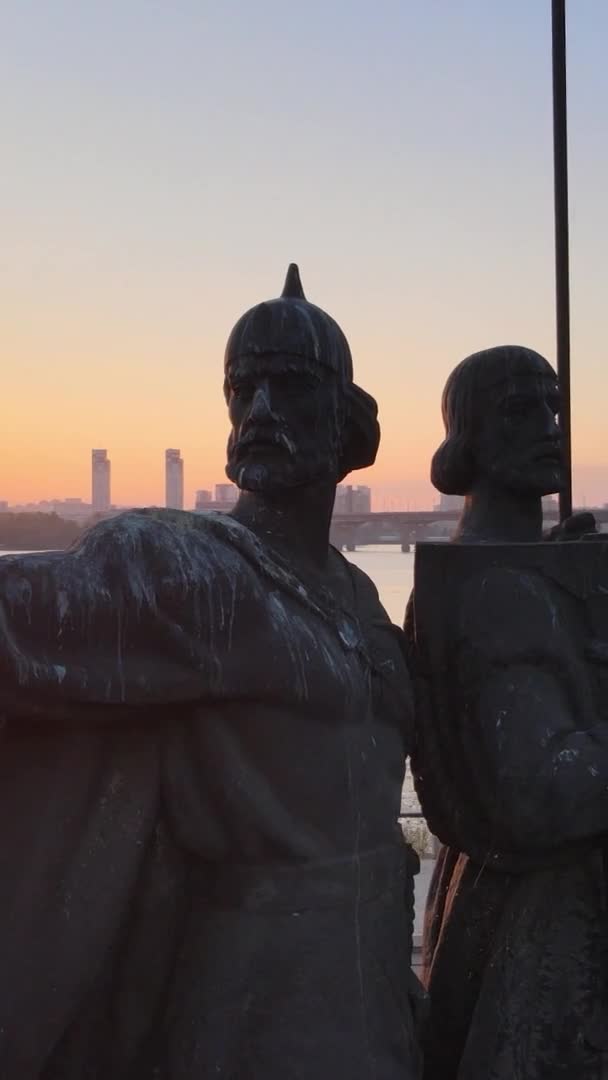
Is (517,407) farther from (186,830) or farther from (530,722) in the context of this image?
(186,830)

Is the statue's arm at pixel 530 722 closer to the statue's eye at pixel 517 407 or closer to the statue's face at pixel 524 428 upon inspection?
the statue's face at pixel 524 428

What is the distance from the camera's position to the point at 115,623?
2271 mm

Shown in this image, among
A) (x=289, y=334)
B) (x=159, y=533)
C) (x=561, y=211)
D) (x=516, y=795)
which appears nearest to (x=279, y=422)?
(x=289, y=334)

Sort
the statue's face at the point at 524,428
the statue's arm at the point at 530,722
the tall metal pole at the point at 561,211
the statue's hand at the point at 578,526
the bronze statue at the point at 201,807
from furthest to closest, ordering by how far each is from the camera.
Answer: the tall metal pole at the point at 561,211
the statue's hand at the point at 578,526
the statue's face at the point at 524,428
the statue's arm at the point at 530,722
the bronze statue at the point at 201,807

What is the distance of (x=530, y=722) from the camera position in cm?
269

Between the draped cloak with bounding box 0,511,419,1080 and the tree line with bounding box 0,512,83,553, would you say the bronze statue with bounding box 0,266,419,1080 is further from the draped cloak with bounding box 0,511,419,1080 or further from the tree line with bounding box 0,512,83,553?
the tree line with bounding box 0,512,83,553

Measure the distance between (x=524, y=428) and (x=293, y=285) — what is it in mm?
776

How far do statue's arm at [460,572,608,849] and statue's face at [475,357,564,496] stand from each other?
382 mm

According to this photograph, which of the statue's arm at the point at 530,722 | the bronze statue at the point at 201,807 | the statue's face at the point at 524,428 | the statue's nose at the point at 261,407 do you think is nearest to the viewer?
the bronze statue at the point at 201,807

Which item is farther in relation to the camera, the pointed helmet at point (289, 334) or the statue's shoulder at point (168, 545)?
the pointed helmet at point (289, 334)

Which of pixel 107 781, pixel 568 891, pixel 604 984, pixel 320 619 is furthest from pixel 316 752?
pixel 604 984

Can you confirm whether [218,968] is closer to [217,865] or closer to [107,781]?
[217,865]

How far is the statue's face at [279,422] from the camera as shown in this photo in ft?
8.38

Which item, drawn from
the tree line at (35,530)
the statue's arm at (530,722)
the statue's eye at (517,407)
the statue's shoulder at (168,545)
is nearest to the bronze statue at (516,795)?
the statue's arm at (530,722)
